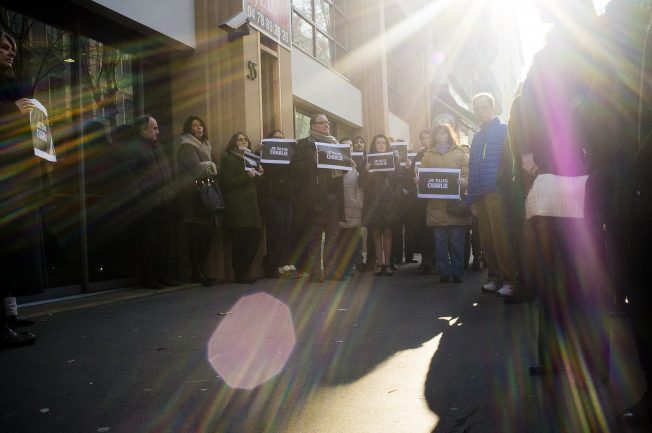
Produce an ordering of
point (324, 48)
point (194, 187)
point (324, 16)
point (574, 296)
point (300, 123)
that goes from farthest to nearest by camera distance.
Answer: point (324, 16) → point (324, 48) → point (300, 123) → point (194, 187) → point (574, 296)

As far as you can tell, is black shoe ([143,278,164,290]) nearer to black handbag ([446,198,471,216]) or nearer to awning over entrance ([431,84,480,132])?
black handbag ([446,198,471,216])

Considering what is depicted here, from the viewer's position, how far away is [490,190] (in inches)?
259

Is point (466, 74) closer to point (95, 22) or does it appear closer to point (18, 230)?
point (95, 22)

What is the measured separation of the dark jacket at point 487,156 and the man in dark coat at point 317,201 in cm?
240

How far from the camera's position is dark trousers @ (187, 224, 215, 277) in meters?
8.04

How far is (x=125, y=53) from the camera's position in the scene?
8023 millimetres

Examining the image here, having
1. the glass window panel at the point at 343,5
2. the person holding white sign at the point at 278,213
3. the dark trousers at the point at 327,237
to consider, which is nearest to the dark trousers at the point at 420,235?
the dark trousers at the point at 327,237

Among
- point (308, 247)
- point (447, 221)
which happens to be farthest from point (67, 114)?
point (447, 221)

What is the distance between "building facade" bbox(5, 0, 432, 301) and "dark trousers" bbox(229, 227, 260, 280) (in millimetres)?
328

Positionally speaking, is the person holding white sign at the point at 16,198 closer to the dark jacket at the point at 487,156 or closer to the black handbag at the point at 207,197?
the black handbag at the point at 207,197

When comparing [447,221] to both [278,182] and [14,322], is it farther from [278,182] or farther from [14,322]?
[14,322]

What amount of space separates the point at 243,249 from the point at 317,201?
1179mm

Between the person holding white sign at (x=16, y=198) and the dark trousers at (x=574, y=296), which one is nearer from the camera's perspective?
the dark trousers at (x=574, y=296)

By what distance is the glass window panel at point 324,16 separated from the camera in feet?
50.1
